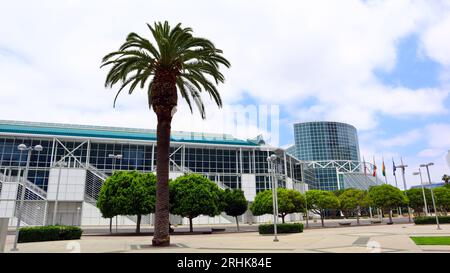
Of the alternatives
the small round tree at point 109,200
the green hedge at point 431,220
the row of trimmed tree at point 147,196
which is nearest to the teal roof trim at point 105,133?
the row of trimmed tree at point 147,196

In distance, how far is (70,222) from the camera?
188 ft

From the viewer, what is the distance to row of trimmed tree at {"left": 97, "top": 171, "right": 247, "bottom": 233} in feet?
109

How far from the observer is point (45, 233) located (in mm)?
23844

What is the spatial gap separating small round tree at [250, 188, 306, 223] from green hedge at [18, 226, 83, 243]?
22.6m

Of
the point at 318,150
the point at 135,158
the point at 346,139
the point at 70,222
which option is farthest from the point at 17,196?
the point at 346,139

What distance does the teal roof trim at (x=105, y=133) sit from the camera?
6706 cm

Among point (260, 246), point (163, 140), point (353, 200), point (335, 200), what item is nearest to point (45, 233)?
point (163, 140)

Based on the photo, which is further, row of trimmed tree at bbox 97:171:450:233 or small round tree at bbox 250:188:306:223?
small round tree at bbox 250:188:306:223

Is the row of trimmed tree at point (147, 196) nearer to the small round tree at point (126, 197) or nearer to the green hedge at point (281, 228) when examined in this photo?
the small round tree at point (126, 197)

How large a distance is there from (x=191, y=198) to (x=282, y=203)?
1212 centimetres

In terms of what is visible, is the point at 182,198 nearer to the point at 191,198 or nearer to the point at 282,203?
the point at 191,198

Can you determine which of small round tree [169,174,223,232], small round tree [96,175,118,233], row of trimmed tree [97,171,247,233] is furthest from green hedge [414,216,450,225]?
small round tree [96,175,118,233]

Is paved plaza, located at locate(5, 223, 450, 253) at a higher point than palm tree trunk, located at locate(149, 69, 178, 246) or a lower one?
lower

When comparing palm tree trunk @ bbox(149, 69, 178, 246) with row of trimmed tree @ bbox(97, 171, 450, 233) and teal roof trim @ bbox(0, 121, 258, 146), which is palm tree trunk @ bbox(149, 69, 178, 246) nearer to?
row of trimmed tree @ bbox(97, 171, 450, 233)
